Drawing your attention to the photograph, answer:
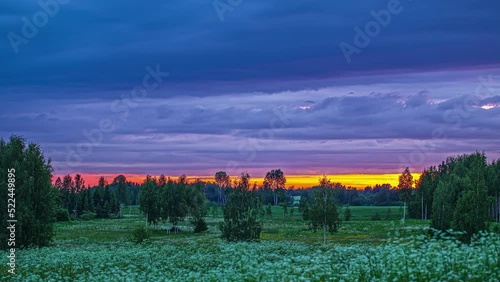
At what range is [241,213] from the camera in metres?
52.2

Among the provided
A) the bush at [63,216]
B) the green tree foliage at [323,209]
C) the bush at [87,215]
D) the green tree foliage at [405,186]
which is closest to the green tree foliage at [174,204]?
the bush at [63,216]

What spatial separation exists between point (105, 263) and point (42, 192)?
81.2 feet

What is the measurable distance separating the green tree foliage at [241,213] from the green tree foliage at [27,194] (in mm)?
17843

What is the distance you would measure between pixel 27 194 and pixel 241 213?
2091cm

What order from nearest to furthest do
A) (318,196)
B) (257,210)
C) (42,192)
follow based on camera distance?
(257,210), (42,192), (318,196)

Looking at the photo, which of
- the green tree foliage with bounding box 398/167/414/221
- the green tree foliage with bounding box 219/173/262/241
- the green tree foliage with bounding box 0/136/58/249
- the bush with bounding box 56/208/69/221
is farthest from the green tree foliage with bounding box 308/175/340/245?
the green tree foliage with bounding box 398/167/414/221

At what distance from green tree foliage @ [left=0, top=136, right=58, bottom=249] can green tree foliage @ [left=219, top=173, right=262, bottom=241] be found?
58.5ft

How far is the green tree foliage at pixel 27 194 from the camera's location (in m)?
53.9

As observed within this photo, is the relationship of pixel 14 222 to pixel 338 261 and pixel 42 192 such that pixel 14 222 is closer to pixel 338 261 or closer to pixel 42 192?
pixel 42 192

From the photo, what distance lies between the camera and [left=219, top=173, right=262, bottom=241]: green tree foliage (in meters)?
52.1

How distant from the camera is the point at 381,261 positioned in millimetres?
19812

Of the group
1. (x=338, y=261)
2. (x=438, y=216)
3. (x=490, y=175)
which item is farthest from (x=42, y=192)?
(x=490, y=175)

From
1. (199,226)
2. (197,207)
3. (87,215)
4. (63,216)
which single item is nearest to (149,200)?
(197,207)

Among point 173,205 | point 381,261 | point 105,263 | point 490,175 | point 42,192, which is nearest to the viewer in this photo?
point 381,261
